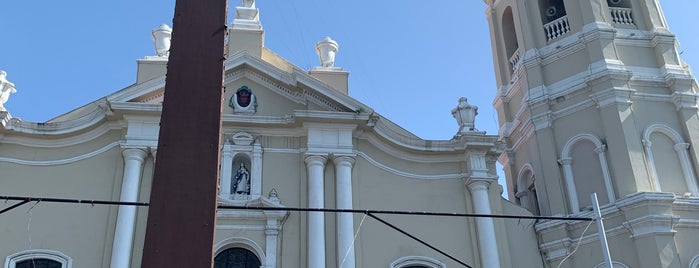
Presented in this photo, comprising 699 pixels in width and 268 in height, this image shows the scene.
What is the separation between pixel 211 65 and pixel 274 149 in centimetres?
1082

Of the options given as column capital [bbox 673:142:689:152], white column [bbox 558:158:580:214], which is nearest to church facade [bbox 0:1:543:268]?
white column [bbox 558:158:580:214]

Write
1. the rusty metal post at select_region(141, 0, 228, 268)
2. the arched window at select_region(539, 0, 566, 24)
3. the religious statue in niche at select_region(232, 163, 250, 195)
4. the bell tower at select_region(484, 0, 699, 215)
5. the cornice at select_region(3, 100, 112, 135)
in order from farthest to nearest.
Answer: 1. the arched window at select_region(539, 0, 566, 24)
2. the bell tower at select_region(484, 0, 699, 215)
3. the religious statue in niche at select_region(232, 163, 250, 195)
4. the cornice at select_region(3, 100, 112, 135)
5. the rusty metal post at select_region(141, 0, 228, 268)

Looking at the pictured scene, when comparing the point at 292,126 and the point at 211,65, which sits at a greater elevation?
the point at 292,126

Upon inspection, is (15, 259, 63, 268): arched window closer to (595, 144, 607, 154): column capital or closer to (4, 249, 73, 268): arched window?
(4, 249, 73, 268): arched window

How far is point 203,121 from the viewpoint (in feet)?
14.5

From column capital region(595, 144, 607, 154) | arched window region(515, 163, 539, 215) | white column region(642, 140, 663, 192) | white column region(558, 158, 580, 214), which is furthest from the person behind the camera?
arched window region(515, 163, 539, 215)

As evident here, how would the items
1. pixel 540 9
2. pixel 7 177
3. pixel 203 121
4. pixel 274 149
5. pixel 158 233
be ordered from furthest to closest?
pixel 540 9 < pixel 274 149 < pixel 7 177 < pixel 203 121 < pixel 158 233

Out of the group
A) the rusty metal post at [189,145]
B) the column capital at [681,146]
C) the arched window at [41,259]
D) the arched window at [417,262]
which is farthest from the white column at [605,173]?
the rusty metal post at [189,145]

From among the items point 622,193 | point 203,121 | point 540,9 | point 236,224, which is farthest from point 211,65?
point 540,9

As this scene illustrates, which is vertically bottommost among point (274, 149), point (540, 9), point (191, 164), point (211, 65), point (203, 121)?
point (191, 164)

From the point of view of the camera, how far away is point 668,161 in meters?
16.2

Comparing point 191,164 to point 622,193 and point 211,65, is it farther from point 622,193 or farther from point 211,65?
point 622,193

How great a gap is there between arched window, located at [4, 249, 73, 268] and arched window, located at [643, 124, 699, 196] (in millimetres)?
12792

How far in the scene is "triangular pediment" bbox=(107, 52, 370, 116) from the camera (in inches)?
626
